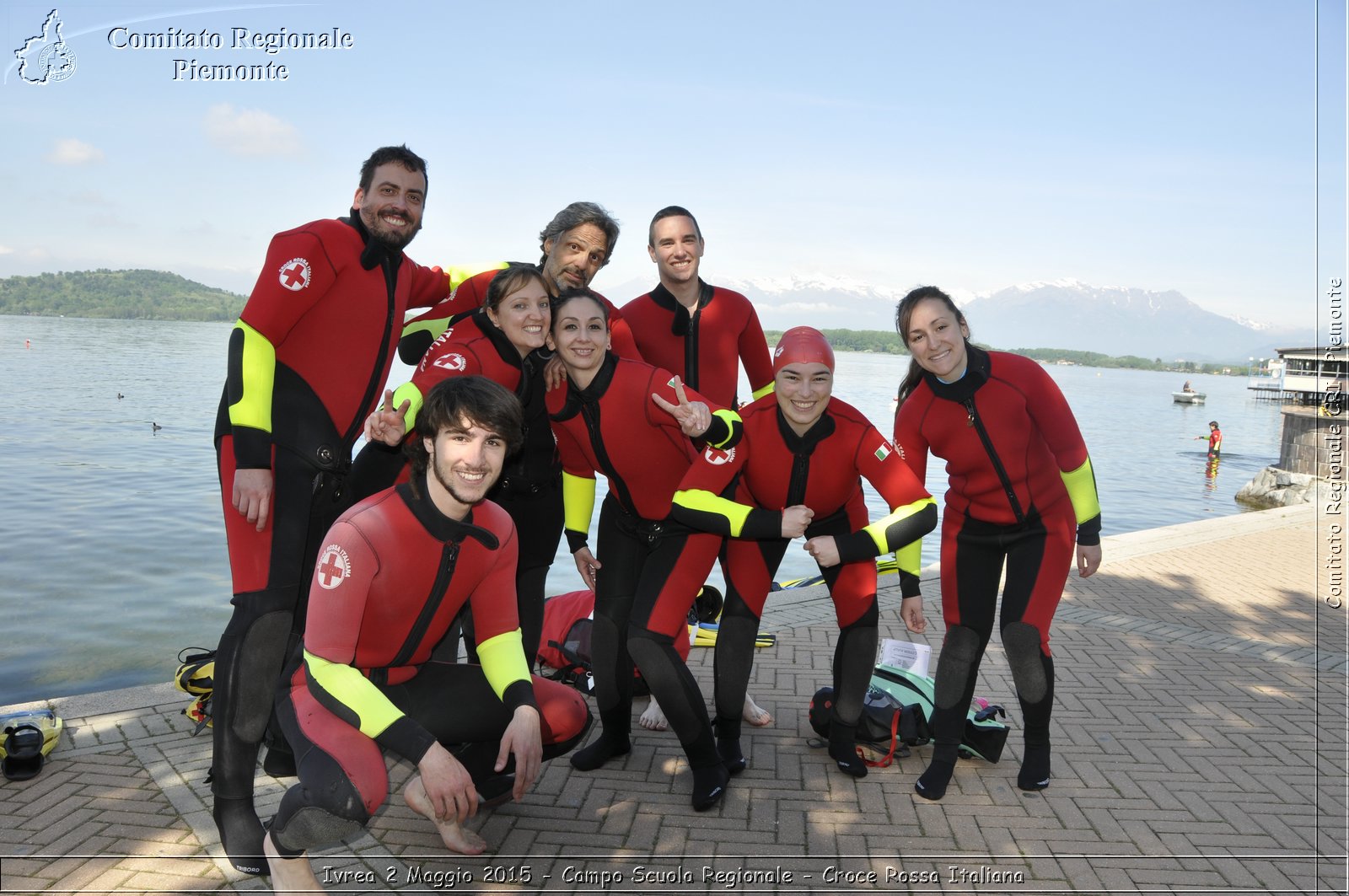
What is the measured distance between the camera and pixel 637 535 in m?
4.15

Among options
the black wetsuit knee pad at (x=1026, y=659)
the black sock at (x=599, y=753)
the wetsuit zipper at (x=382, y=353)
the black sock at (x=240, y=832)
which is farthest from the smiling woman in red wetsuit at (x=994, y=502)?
the black sock at (x=240, y=832)

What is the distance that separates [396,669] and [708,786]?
1.43 m

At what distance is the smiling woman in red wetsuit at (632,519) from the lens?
149 inches

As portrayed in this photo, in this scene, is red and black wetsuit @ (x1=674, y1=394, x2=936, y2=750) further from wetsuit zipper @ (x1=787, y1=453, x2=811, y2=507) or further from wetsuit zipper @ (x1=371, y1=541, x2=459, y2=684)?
wetsuit zipper @ (x1=371, y1=541, x2=459, y2=684)

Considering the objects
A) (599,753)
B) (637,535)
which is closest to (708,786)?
(599,753)

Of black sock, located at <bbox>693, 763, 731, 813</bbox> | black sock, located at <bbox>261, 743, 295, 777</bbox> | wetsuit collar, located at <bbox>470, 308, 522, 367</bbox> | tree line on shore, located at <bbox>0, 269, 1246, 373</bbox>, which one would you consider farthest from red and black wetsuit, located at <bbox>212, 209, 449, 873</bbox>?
tree line on shore, located at <bbox>0, 269, 1246, 373</bbox>

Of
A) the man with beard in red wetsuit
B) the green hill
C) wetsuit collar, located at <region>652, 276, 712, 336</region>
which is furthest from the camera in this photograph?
the green hill

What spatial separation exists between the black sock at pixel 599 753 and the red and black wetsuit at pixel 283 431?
137 cm

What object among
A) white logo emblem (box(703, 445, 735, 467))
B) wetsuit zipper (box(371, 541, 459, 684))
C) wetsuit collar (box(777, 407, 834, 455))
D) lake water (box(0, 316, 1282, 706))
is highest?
wetsuit collar (box(777, 407, 834, 455))

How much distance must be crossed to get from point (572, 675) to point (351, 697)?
8.84 ft

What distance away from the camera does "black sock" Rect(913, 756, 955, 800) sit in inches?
155

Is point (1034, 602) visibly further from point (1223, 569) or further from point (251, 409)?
point (1223, 569)

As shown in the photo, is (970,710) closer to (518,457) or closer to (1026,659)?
(1026,659)

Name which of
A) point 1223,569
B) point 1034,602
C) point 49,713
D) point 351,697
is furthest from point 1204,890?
point 1223,569
